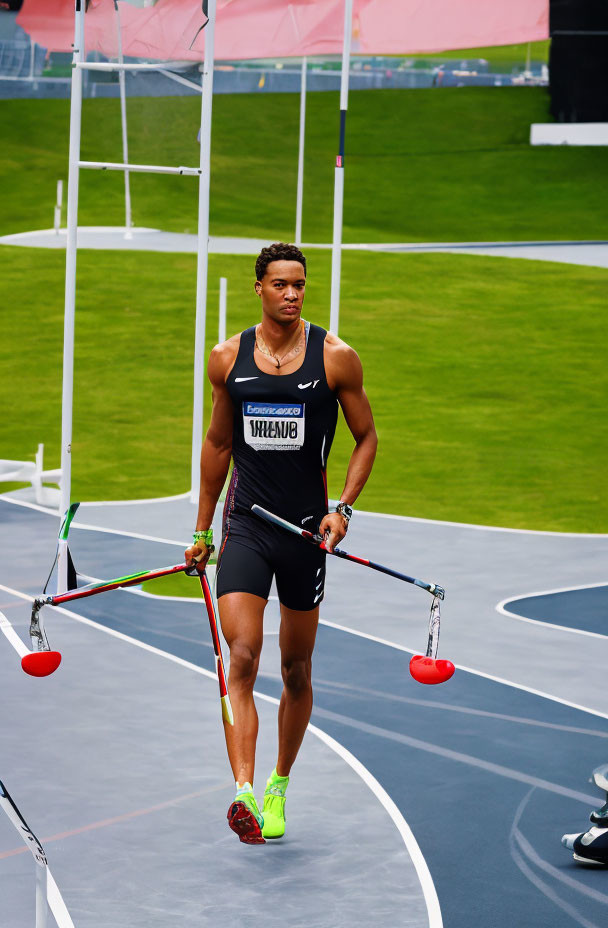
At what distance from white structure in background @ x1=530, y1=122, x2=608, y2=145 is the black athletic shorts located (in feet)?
110

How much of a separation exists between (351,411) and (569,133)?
3437 centimetres

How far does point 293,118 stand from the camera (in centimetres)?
4219

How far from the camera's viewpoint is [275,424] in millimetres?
6180

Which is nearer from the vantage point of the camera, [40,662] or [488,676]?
[40,662]

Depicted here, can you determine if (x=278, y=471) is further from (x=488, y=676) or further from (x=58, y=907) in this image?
(x=488, y=676)

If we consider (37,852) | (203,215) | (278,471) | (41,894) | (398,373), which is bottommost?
(41,894)

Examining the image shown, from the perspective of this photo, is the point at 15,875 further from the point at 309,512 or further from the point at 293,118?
the point at 293,118

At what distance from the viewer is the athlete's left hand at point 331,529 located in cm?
611

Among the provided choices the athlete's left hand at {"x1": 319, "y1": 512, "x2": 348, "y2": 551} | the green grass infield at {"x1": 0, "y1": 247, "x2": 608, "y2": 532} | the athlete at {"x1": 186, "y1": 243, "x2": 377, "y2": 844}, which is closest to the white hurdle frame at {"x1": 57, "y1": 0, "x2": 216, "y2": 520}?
the athlete at {"x1": 186, "y1": 243, "x2": 377, "y2": 844}

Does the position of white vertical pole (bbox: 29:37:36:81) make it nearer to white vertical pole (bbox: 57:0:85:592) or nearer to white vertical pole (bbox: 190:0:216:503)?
white vertical pole (bbox: 190:0:216:503)

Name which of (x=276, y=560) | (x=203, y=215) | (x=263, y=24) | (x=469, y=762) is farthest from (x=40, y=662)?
(x=263, y=24)

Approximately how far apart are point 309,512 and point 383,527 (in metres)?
6.43

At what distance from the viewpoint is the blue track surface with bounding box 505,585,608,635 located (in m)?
9.92

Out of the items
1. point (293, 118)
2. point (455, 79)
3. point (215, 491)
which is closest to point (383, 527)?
point (215, 491)
